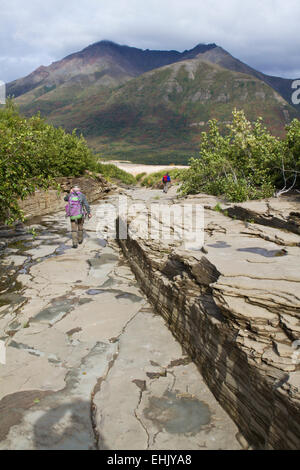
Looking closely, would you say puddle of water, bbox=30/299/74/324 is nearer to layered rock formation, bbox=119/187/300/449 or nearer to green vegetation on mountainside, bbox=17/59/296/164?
layered rock formation, bbox=119/187/300/449

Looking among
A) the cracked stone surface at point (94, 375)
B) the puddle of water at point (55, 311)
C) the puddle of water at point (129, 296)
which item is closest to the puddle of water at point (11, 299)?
the cracked stone surface at point (94, 375)

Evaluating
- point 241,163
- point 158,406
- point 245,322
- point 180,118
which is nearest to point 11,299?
point 158,406

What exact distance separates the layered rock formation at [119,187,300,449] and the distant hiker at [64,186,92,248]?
4.24 m

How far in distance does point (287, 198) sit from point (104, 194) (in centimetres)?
1295

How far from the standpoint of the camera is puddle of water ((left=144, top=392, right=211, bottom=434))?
10.9 feet

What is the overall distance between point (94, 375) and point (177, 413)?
3.80 feet

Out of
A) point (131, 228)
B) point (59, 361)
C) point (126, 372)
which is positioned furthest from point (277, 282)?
point (131, 228)

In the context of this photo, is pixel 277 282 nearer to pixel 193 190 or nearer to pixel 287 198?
pixel 287 198

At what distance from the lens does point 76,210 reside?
9547 millimetres

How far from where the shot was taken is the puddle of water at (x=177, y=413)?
3.32 meters

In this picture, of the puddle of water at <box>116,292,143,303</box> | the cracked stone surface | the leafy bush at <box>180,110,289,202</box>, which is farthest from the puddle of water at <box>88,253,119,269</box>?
the leafy bush at <box>180,110,289,202</box>

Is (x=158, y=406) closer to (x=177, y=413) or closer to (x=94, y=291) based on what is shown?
(x=177, y=413)
